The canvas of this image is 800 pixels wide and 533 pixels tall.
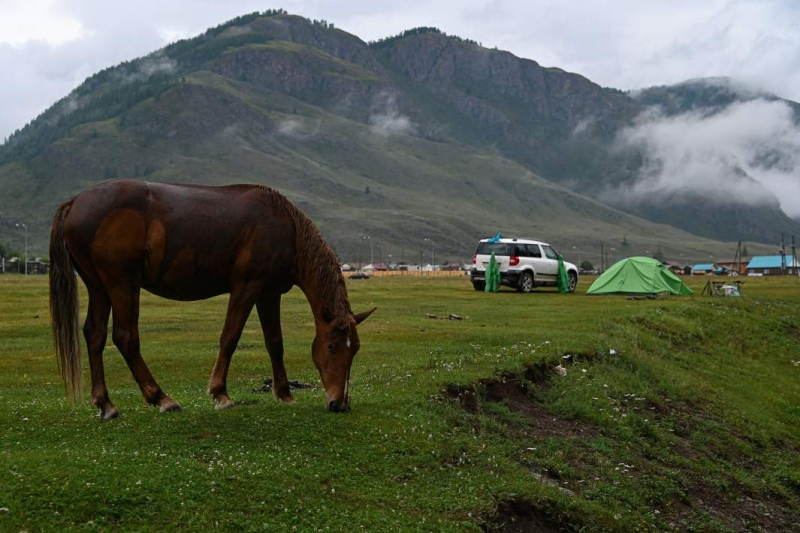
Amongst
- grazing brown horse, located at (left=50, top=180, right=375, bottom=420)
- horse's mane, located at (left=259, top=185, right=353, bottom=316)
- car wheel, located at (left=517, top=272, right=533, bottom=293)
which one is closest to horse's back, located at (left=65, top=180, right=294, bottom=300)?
grazing brown horse, located at (left=50, top=180, right=375, bottom=420)

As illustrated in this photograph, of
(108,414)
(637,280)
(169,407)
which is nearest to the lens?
(108,414)

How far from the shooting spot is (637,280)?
43312 millimetres

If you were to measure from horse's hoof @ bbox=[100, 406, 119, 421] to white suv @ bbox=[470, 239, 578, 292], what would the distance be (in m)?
33.6

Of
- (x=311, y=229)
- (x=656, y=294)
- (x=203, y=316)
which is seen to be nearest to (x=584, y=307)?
(x=656, y=294)

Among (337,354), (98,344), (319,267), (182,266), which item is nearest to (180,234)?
(182,266)

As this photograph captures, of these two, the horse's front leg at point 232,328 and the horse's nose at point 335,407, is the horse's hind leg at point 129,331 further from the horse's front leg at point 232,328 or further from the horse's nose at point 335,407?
the horse's nose at point 335,407

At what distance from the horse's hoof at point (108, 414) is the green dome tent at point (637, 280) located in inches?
1391

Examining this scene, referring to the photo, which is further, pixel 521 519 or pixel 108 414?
pixel 108 414

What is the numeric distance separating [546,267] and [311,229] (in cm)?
3406

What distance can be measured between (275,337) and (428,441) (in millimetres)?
2777

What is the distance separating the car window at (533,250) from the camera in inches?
1722

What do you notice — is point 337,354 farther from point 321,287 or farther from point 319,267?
point 319,267

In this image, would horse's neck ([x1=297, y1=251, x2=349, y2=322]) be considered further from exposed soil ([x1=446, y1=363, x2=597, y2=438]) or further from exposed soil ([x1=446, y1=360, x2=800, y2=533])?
exposed soil ([x1=446, y1=363, x2=597, y2=438])

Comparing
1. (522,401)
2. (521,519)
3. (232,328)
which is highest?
(232,328)
